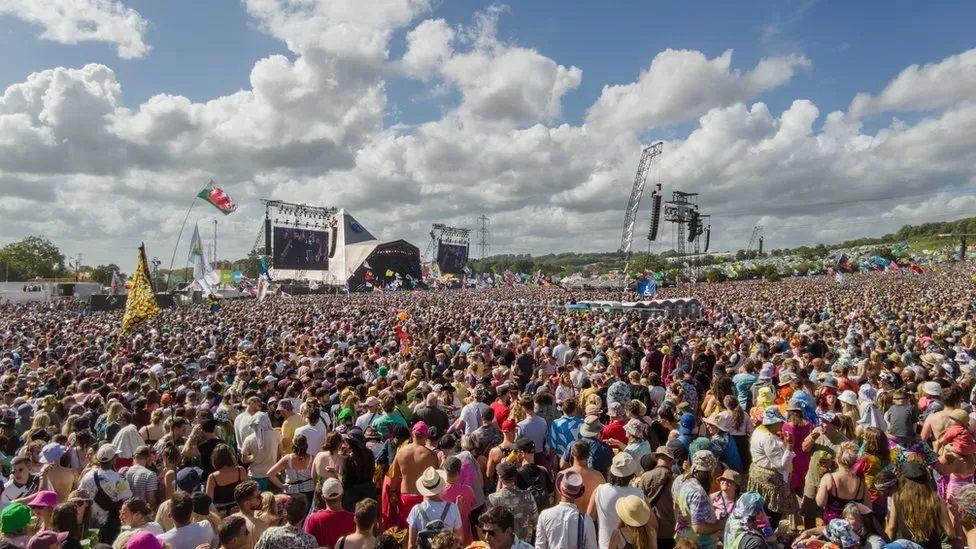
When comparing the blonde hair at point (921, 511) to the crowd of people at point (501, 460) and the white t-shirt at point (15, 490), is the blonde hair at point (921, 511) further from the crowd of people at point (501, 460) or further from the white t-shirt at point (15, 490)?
the white t-shirt at point (15, 490)

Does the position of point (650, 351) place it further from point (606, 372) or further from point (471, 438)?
point (471, 438)

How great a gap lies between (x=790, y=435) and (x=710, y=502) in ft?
5.98

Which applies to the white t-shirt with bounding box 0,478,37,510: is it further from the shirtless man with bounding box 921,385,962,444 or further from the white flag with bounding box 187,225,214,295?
the white flag with bounding box 187,225,214,295

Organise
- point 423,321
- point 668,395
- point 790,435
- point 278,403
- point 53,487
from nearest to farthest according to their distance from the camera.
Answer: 1. point 53,487
2. point 790,435
3. point 278,403
4. point 668,395
5. point 423,321

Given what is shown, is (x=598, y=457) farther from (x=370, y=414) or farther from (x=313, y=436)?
(x=313, y=436)

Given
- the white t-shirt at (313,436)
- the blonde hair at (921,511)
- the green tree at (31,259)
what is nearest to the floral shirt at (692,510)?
the blonde hair at (921,511)

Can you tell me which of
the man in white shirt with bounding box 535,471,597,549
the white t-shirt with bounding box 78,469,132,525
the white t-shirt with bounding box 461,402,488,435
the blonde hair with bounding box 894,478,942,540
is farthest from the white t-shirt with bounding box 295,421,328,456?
the blonde hair with bounding box 894,478,942,540

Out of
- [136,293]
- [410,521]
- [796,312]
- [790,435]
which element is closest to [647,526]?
[410,521]

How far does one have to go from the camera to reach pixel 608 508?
379 cm

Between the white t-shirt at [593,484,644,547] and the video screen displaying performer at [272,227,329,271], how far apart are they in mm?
61615

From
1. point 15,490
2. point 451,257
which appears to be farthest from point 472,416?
point 451,257

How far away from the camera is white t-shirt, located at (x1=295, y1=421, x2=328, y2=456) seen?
550 centimetres

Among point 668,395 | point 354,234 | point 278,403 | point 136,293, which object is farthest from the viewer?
point 354,234

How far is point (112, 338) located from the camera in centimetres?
1694
